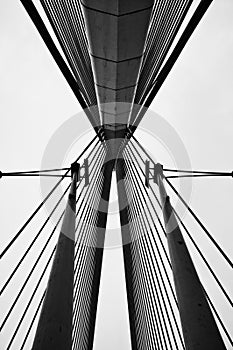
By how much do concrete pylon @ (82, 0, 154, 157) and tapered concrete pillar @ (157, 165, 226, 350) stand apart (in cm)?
399

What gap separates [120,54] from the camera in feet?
20.6

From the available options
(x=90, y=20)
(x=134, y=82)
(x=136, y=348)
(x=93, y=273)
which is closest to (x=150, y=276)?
(x=93, y=273)

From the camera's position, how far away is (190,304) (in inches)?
143

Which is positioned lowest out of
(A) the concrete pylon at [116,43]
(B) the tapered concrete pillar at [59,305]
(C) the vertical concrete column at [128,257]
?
(B) the tapered concrete pillar at [59,305]

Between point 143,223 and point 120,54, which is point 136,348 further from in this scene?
point 120,54

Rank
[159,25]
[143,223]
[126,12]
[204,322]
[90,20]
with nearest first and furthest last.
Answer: [204,322] < [126,12] < [90,20] < [159,25] < [143,223]

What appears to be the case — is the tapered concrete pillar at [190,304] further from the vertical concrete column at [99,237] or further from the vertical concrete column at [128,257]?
the vertical concrete column at [99,237]

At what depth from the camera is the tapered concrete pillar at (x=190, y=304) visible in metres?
3.16

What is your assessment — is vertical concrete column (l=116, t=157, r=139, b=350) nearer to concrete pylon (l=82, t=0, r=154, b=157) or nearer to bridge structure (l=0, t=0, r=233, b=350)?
bridge structure (l=0, t=0, r=233, b=350)

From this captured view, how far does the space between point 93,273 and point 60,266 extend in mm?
9771

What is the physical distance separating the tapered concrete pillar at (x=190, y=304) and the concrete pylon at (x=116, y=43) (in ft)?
13.1

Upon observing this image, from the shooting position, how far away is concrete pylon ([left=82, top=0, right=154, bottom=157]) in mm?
5129

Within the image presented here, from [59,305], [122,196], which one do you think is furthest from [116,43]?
[122,196]

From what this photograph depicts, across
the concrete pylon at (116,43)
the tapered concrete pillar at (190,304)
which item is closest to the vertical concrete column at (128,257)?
the concrete pylon at (116,43)
